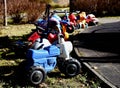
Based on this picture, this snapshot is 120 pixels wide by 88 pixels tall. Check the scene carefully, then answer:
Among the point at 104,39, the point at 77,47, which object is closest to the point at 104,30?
the point at 104,39

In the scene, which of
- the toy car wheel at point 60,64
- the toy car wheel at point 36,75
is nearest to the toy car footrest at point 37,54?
the toy car wheel at point 36,75

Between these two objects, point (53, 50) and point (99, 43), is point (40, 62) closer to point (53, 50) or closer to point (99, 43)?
point (53, 50)

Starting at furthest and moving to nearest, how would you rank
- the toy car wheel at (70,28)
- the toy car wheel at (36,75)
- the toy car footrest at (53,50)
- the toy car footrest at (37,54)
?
1. the toy car wheel at (70,28)
2. the toy car footrest at (53,50)
3. the toy car footrest at (37,54)
4. the toy car wheel at (36,75)

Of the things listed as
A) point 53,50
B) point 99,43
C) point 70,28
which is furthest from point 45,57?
point 70,28

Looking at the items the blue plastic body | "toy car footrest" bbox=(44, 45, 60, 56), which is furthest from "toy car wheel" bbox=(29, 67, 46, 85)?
"toy car footrest" bbox=(44, 45, 60, 56)

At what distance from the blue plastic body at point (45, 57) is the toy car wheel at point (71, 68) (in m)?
0.29

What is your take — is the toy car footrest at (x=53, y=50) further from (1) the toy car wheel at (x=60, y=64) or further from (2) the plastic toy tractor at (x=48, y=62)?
(1) the toy car wheel at (x=60, y=64)

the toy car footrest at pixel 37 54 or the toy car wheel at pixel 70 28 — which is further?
the toy car wheel at pixel 70 28

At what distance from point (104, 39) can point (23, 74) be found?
4.98 meters

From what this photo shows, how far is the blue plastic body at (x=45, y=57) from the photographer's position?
24.4ft

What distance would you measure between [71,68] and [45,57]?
0.65 m

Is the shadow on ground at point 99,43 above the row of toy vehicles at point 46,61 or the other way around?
the other way around

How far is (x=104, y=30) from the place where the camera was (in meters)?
14.2

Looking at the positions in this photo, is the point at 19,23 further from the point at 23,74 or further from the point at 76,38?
the point at 23,74
